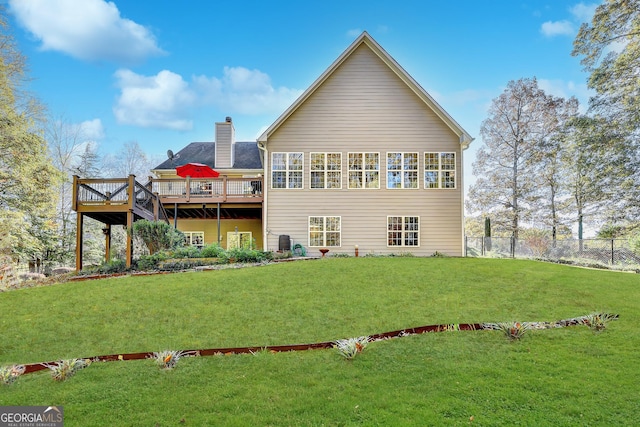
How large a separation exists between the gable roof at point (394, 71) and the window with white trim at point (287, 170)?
1.10m

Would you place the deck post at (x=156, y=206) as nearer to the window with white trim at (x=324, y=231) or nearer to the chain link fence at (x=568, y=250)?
the window with white trim at (x=324, y=231)

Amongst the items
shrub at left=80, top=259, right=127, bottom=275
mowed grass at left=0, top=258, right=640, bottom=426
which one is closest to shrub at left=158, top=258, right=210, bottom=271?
shrub at left=80, top=259, right=127, bottom=275

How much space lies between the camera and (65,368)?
5008 mm

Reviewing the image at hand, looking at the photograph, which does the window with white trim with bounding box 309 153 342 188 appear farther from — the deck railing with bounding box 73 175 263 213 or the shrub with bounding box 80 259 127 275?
the shrub with bounding box 80 259 127 275

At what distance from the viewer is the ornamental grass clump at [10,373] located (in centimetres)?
497

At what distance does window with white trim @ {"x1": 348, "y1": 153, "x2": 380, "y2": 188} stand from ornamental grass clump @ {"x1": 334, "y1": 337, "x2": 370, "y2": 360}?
429 inches

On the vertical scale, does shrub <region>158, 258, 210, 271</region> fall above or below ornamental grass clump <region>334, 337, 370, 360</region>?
above

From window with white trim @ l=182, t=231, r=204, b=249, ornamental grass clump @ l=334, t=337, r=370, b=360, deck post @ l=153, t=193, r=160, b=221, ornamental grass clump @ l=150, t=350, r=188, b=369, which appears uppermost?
deck post @ l=153, t=193, r=160, b=221

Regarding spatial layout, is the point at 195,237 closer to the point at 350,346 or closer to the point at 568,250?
the point at 350,346

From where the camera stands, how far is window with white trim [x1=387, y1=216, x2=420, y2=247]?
15.9 metres

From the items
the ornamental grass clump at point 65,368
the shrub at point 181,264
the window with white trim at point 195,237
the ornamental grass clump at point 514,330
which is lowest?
the ornamental grass clump at point 65,368

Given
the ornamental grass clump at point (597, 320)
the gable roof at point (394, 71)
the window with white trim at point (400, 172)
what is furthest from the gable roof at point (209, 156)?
the ornamental grass clump at point (597, 320)

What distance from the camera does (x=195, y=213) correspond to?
19984mm

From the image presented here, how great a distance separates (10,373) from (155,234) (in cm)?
934
